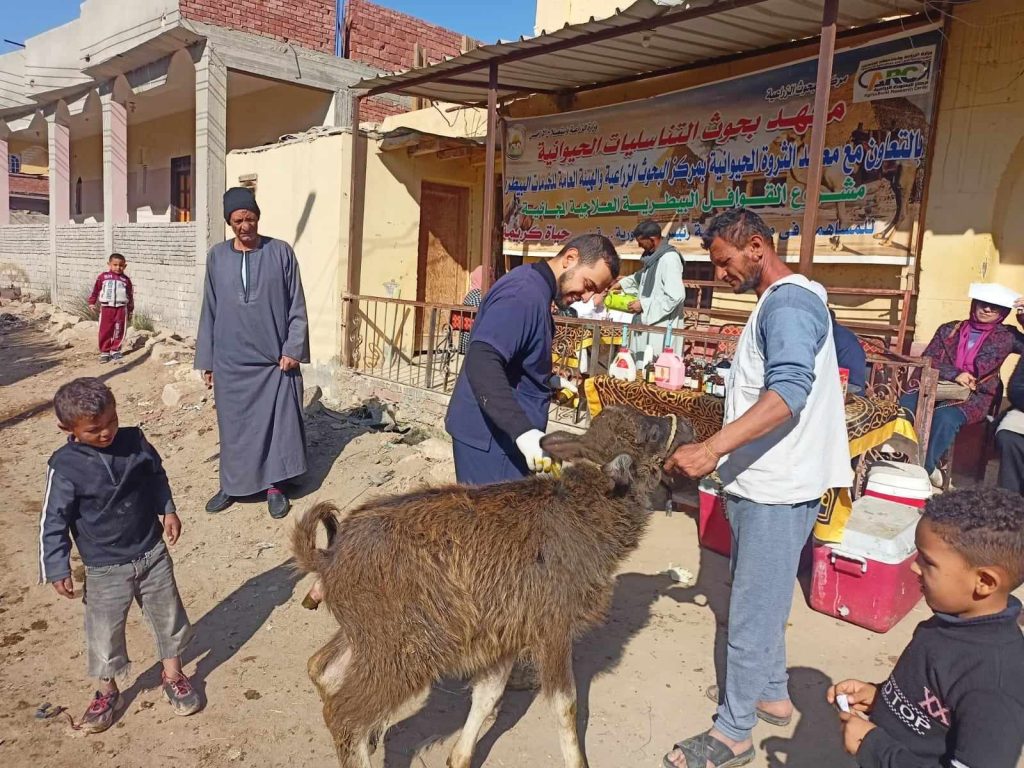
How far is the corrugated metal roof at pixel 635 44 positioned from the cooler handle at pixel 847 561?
361 centimetres

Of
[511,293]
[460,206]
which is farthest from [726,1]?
[460,206]

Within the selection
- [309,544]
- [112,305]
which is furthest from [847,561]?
[112,305]

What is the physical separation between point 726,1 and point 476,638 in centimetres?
453

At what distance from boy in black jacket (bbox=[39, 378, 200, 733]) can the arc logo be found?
596 cm

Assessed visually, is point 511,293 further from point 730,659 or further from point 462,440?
point 730,659

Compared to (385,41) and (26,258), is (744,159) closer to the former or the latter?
(385,41)

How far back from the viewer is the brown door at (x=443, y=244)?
10070 millimetres

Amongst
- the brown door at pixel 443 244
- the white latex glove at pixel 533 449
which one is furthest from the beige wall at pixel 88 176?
the white latex glove at pixel 533 449

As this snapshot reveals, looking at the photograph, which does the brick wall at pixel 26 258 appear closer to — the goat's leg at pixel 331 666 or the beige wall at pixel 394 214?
the beige wall at pixel 394 214

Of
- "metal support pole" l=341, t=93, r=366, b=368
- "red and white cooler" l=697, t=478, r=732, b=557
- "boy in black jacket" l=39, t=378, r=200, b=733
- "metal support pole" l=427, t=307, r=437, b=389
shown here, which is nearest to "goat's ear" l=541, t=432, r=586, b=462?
"boy in black jacket" l=39, t=378, r=200, b=733

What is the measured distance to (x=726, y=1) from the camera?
4.82m

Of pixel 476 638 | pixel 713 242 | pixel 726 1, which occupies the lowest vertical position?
pixel 476 638

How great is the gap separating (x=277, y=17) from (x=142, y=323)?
5.79 meters

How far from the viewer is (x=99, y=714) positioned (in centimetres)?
291
